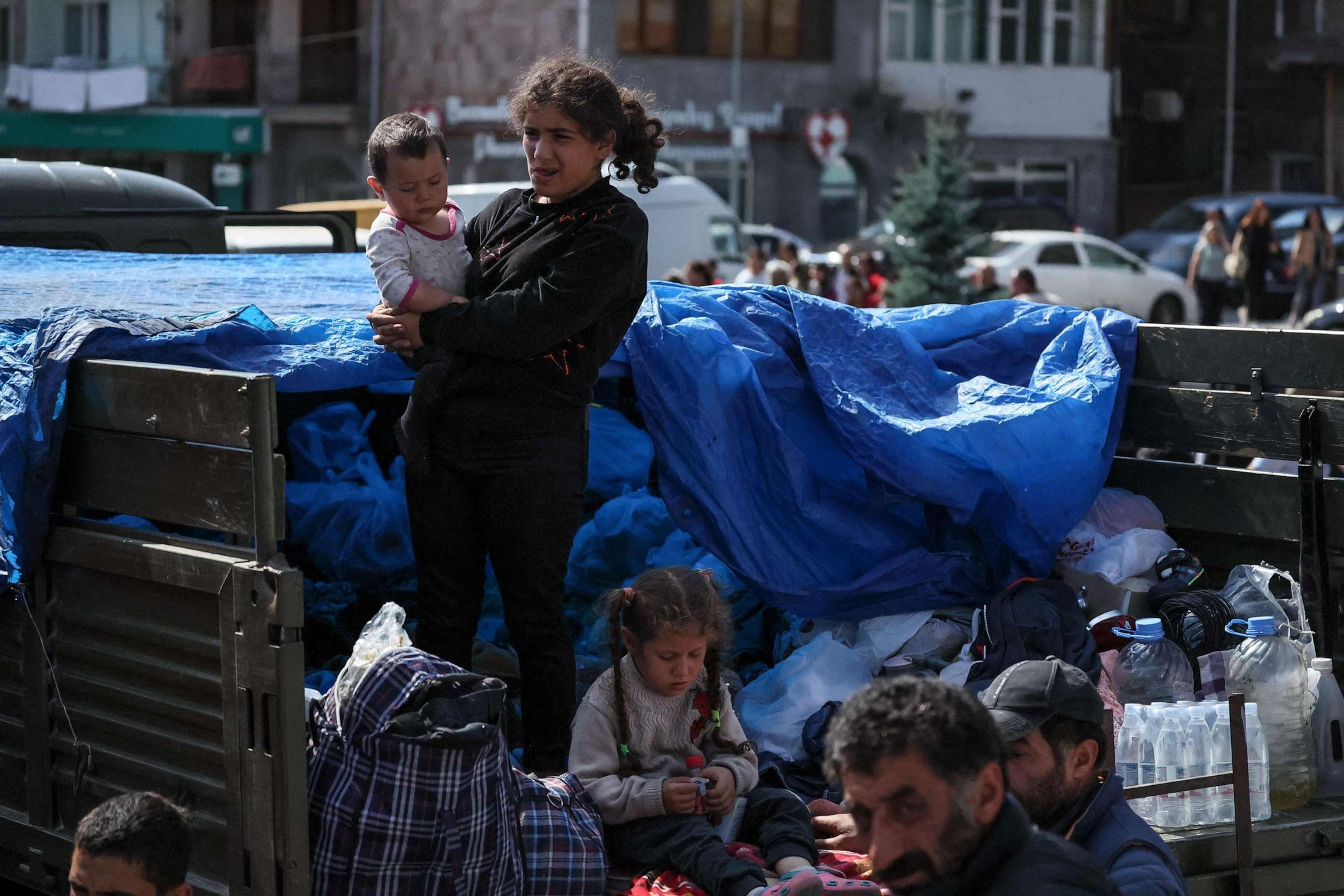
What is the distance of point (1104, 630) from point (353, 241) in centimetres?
458

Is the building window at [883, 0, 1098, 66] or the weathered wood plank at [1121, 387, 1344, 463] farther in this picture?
the building window at [883, 0, 1098, 66]

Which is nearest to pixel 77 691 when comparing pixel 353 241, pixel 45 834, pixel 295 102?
pixel 45 834

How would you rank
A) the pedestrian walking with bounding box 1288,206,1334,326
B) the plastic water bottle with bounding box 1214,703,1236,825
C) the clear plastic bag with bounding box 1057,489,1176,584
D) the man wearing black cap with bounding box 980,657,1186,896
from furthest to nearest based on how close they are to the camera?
the pedestrian walking with bounding box 1288,206,1334,326 < the clear plastic bag with bounding box 1057,489,1176,584 < the plastic water bottle with bounding box 1214,703,1236,825 < the man wearing black cap with bounding box 980,657,1186,896

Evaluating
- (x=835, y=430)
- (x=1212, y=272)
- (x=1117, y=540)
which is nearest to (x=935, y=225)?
(x=1212, y=272)

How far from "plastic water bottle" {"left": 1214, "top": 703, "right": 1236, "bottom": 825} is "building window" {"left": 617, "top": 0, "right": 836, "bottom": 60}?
29.0m

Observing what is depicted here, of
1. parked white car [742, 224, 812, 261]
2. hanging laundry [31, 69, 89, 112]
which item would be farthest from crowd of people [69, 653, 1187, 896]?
hanging laundry [31, 69, 89, 112]

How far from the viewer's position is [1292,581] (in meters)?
4.72

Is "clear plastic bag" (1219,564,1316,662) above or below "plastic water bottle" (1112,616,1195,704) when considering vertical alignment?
above

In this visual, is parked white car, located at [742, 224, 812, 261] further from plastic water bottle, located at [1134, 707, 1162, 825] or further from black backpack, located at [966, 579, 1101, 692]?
plastic water bottle, located at [1134, 707, 1162, 825]

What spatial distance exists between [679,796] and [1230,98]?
35990mm

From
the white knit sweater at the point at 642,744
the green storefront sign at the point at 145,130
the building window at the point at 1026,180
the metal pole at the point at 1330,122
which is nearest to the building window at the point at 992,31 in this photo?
the building window at the point at 1026,180

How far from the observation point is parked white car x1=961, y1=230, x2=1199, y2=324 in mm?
23625

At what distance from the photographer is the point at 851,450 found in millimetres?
5066

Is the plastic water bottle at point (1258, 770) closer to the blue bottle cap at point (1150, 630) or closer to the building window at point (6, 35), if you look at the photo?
the blue bottle cap at point (1150, 630)
